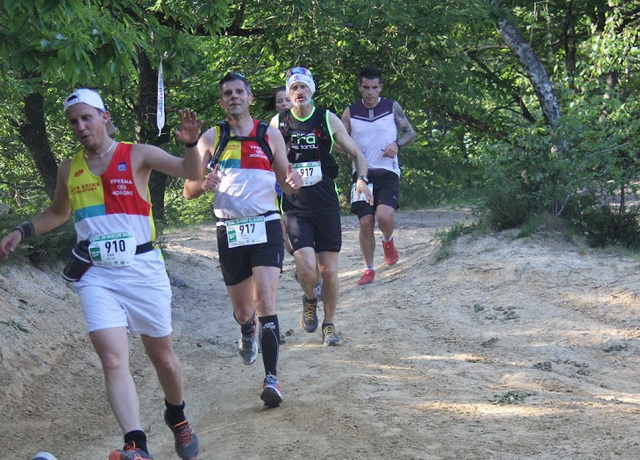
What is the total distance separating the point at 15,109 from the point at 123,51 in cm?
1004

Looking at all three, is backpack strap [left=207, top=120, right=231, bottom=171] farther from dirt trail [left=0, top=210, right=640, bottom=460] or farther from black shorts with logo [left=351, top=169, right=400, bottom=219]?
black shorts with logo [left=351, top=169, right=400, bottom=219]

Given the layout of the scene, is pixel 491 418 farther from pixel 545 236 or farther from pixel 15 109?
pixel 15 109

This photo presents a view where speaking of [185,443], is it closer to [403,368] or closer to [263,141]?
[263,141]

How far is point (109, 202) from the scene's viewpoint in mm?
5297

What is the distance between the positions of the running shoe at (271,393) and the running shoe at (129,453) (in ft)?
5.15

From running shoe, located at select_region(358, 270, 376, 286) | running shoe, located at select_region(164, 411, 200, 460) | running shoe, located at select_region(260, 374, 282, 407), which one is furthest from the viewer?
running shoe, located at select_region(358, 270, 376, 286)

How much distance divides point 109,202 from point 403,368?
317 centimetres

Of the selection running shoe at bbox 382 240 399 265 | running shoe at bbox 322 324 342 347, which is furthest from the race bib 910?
running shoe at bbox 382 240 399 265

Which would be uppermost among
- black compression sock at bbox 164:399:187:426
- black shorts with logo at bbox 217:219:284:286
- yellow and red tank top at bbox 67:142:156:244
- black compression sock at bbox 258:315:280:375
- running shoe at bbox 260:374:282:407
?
yellow and red tank top at bbox 67:142:156:244

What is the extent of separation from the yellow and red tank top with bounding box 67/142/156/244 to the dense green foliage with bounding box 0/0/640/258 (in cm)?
86

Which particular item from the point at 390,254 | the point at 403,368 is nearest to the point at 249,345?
the point at 403,368

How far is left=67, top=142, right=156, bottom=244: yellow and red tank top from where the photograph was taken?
5.28 meters

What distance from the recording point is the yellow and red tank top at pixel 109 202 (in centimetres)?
528

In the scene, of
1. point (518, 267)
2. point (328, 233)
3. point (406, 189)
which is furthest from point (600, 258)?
point (406, 189)
